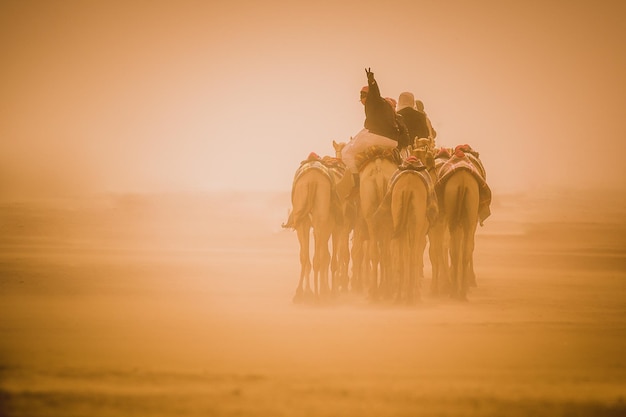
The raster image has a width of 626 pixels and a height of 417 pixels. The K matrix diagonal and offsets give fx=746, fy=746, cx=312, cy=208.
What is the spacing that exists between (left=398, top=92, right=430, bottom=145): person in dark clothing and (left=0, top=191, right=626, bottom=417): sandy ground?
110 inches

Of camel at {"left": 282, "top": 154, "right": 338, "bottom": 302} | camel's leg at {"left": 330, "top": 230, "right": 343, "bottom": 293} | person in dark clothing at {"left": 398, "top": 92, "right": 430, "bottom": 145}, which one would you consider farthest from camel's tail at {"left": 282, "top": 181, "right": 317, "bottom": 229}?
person in dark clothing at {"left": 398, "top": 92, "right": 430, "bottom": 145}

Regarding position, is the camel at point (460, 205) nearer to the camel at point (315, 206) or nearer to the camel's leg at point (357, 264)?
the camel's leg at point (357, 264)

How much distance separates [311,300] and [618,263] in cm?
836

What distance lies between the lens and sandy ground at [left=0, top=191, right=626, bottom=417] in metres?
6.27

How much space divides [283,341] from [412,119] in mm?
5713

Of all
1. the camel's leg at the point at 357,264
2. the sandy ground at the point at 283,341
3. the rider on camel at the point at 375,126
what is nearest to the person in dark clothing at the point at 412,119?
the rider on camel at the point at 375,126

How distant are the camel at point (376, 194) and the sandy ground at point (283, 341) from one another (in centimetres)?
75

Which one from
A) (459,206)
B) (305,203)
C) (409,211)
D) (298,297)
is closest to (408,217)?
(409,211)

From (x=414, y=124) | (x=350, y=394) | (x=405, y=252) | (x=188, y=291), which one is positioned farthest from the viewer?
(x=414, y=124)

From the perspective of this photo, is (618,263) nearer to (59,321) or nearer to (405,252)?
(405,252)

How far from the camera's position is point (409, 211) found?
10.1 m

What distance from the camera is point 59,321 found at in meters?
9.34

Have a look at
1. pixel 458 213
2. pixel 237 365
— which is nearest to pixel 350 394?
pixel 237 365

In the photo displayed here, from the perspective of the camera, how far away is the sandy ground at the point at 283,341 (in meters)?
6.27
